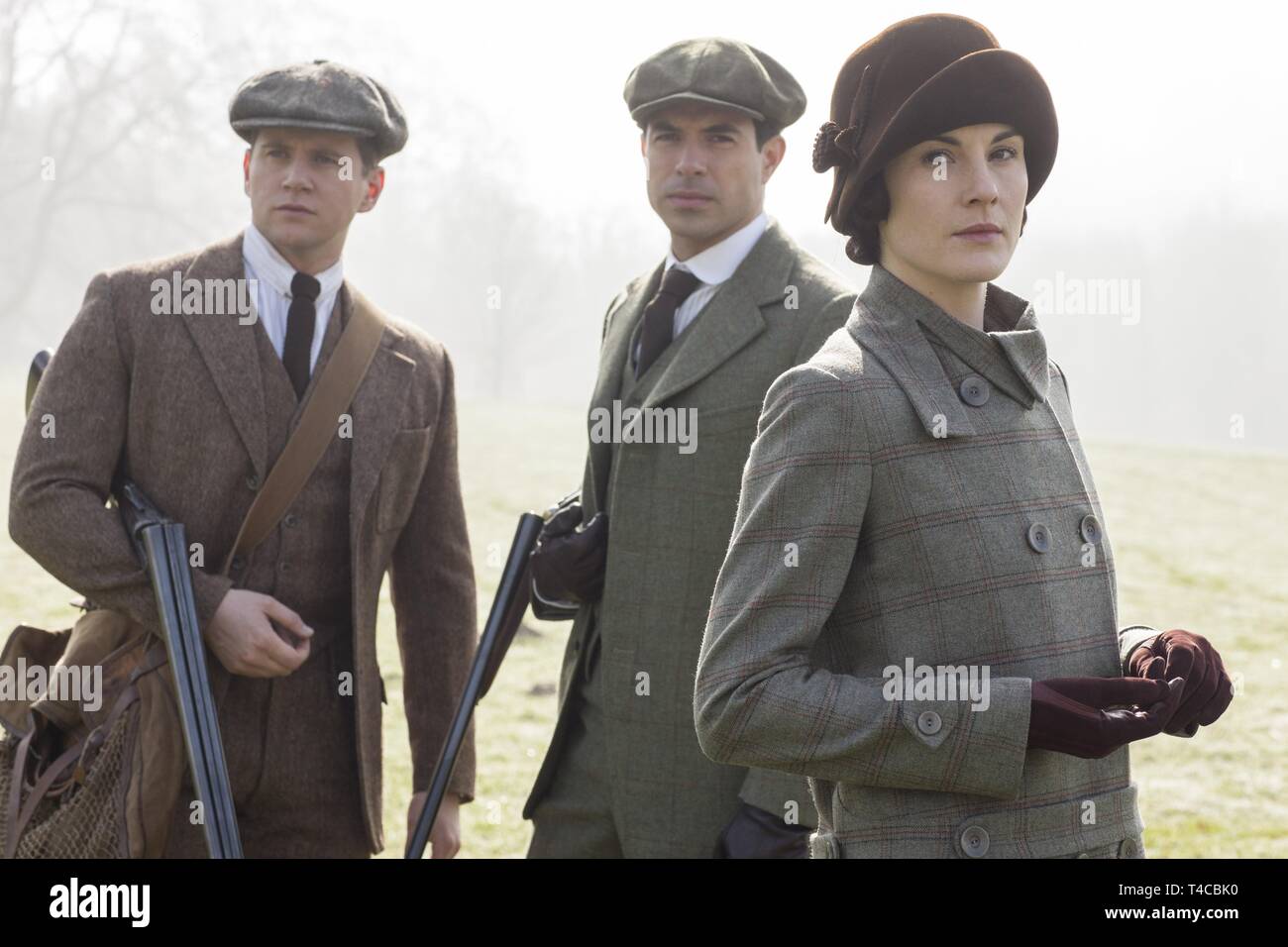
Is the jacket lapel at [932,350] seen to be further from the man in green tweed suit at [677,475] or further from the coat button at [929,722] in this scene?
the man in green tweed suit at [677,475]

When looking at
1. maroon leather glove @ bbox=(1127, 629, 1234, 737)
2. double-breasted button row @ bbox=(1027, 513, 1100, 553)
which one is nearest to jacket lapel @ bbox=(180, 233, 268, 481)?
double-breasted button row @ bbox=(1027, 513, 1100, 553)

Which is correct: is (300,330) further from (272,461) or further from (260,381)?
(272,461)

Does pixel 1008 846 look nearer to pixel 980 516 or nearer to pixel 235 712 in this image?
pixel 980 516

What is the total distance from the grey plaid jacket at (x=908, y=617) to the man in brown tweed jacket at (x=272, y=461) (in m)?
1.44

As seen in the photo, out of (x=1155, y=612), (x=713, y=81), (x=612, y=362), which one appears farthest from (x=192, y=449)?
(x=1155, y=612)

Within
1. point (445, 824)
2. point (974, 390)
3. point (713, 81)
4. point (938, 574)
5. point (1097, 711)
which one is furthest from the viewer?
point (445, 824)

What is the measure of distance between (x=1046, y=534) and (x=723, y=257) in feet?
5.35

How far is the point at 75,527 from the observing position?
3.08 m

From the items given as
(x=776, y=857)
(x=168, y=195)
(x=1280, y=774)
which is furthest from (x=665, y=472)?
(x=168, y=195)

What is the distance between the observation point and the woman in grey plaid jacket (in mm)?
1931

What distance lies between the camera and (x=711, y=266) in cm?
350

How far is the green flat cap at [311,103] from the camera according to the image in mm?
3332

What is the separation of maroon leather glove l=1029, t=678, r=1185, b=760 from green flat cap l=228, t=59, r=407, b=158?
2.20m
